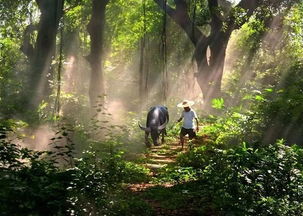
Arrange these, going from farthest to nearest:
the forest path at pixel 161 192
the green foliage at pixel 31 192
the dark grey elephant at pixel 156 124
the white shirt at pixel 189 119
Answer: the dark grey elephant at pixel 156 124 < the white shirt at pixel 189 119 < the forest path at pixel 161 192 < the green foliage at pixel 31 192

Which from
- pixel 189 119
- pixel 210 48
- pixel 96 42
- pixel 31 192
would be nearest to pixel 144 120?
pixel 96 42

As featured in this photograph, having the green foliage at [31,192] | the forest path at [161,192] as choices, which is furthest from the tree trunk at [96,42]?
the green foliage at [31,192]

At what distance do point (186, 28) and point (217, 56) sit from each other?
9.67 feet

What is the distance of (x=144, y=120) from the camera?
22.2 meters

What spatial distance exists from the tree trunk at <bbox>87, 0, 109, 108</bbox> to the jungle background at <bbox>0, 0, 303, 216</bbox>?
0.21ft

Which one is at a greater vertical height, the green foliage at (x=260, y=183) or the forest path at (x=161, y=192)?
the green foliage at (x=260, y=183)

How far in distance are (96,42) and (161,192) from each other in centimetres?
1750

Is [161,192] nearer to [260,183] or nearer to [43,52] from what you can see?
[260,183]

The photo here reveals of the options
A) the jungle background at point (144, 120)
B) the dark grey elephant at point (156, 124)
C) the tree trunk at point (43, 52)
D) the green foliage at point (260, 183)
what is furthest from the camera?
the tree trunk at point (43, 52)

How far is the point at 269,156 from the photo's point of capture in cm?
696

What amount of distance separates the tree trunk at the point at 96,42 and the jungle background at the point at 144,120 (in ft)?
0.21

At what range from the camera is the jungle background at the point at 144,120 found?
242 inches

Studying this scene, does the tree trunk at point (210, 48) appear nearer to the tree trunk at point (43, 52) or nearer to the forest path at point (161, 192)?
the tree trunk at point (43, 52)

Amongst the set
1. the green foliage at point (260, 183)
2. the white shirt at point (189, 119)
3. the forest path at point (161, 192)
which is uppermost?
the white shirt at point (189, 119)
